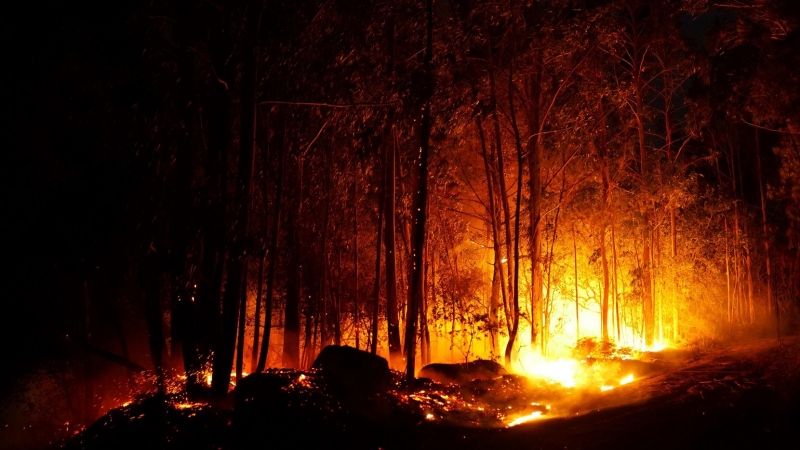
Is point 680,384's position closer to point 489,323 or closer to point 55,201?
point 489,323

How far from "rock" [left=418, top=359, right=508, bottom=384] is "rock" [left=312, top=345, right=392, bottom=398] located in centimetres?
156

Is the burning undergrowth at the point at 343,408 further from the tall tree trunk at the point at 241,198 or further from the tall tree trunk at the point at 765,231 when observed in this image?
the tall tree trunk at the point at 765,231

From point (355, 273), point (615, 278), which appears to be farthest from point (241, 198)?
point (615, 278)

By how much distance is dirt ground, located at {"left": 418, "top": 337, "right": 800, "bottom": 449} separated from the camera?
642cm

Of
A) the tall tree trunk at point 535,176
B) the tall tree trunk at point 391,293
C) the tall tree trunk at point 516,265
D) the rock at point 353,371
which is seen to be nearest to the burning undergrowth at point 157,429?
the rock at point 353,371

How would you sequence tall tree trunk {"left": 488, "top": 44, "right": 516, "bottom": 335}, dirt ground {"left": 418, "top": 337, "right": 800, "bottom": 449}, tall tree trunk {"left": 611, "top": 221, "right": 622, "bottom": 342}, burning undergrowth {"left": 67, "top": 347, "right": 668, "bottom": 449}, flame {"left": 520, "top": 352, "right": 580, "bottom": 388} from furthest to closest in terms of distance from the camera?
tall tree trunk {"left": 611, "top": 221, "right": 622, "bottom": 342}
flame {"left": 520, "top": 352, "right": 580, "bottom": 388}
tall tree trunk {"left": 488, "top": 44, "right": 516, "bottom": 335}
burning undergrowth {"left": 67, "top": 347, "right": 668, "bottom": 449}
dirt ground {"left": 418, "top": 337, "right": 800, "bottom": 449}

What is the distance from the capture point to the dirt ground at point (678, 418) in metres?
6.42

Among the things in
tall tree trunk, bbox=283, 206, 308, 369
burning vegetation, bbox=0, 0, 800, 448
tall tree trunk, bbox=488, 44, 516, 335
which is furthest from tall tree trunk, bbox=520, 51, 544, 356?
tall tree trunk, bbox=283, 206, 308, 369

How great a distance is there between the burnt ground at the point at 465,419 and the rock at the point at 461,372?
59 cm

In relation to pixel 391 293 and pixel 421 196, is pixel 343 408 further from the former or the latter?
pixel 391 293

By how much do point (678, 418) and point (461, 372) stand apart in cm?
417

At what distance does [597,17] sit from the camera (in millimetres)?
13016

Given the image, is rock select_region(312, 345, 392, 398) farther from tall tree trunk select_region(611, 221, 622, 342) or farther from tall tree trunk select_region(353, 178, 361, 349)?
tall tree trunk select_region(611, 221, 622, 342)

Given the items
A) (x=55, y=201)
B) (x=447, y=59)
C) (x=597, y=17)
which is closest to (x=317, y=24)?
(x=447, y=59)
